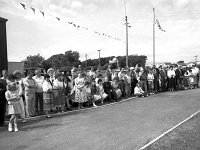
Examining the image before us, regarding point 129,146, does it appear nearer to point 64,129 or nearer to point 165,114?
point 64,129

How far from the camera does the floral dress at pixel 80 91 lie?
35.6ft

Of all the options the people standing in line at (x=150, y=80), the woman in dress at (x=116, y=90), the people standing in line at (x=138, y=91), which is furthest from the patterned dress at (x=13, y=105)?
the people standing in line at (x=150, y=80)

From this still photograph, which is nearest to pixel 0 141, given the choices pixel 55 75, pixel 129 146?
pixel 129 146

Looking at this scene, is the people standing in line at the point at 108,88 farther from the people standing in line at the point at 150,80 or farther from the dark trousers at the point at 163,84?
the dark trousers at the point at 163,84

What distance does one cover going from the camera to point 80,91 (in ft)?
35.9

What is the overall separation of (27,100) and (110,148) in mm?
4773

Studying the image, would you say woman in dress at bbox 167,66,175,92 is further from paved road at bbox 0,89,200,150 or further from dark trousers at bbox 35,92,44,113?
dark trousers at bbox 35,92,44,113

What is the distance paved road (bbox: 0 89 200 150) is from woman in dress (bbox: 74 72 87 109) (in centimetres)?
184

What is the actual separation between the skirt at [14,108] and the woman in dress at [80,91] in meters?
3.74

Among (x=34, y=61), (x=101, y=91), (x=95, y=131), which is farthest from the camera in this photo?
(x=34, y=61)

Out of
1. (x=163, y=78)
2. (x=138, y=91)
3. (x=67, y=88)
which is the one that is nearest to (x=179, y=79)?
(x=163, y=78)

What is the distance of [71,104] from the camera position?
1123 cm

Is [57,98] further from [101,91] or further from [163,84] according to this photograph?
[163,84]

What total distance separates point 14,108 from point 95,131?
264 centimetres
